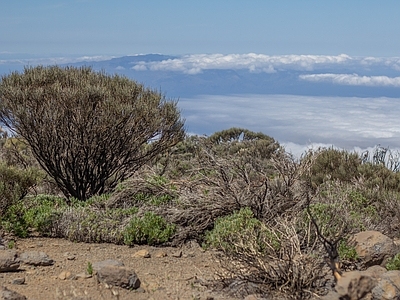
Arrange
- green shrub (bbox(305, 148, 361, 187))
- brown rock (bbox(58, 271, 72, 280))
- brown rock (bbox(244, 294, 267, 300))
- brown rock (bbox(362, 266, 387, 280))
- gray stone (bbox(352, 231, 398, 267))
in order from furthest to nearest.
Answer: green shrub (bbox(305, 148, 361, 187))
gray stone (bbox(352, 231, 398, 267))
brown rock (bbox(58, 271, 72, 280))
brown rock (bbox(362, 266, 387, 280))
brown rock (bbox(244, 294, 267, 300))

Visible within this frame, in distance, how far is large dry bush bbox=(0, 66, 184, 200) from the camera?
30.6 ft

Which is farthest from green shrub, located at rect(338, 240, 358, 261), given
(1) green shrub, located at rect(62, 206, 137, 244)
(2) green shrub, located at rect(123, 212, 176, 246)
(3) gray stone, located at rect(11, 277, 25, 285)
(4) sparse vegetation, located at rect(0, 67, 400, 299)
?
(3) gray stone, located at rect(11, 277, 25, 285)

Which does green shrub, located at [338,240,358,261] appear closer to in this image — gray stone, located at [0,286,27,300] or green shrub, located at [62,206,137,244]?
green shrub, located at [62,206,137,244]

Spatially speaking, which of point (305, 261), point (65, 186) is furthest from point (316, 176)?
point (305, 261)

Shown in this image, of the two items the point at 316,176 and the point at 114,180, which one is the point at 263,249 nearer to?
the point at 114,180

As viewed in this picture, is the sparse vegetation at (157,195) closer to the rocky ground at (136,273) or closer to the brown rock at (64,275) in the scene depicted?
the rocky ground at (136,273)

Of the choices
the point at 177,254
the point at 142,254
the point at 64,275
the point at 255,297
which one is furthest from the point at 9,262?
the point at 255,297

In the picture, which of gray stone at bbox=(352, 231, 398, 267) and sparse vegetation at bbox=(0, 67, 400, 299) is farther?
gray stone at bbox=(352, 231, 398, 267)

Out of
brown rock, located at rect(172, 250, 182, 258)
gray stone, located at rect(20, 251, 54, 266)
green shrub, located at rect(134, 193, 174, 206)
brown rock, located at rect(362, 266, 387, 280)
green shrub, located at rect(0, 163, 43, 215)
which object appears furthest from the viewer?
green shrub, located at rect(134, 193, 174, 206)

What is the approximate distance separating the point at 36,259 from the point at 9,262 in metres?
0.35

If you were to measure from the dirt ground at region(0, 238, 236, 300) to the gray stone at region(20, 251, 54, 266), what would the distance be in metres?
0.06

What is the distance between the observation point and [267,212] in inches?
299

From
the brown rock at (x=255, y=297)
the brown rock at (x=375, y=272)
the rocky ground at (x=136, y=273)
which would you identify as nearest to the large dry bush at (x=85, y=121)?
the rocky ground at (x=136, y=273)

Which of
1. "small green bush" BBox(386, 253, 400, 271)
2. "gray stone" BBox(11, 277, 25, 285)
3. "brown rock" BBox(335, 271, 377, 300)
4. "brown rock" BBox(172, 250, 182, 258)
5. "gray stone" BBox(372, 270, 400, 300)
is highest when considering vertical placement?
"brown rock" BBox(335, 271, 377, 300)
